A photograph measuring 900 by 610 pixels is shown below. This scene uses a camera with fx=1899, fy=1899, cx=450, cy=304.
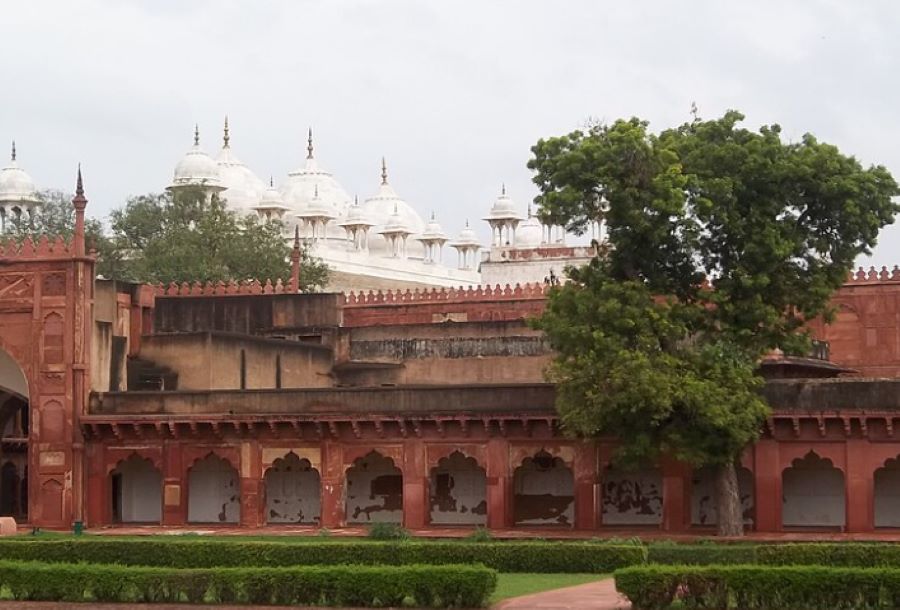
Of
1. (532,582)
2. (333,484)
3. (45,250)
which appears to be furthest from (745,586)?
(45,250)

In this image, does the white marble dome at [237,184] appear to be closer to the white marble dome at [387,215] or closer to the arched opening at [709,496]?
the white marble dome at [387,215]

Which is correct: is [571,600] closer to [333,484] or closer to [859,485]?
[859,485]

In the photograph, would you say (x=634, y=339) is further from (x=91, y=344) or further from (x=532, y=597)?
(x=91, y=344)

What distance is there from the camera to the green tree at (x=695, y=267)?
29.7 m

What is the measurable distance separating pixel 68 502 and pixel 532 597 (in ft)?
48.2

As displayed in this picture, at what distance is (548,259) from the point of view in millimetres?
60844

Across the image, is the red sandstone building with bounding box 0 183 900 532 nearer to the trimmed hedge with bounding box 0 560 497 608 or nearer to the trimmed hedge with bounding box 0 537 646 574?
the trimmed hedge with bounding box 0 537 646 574

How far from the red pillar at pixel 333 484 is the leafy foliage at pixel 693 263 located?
4.60m

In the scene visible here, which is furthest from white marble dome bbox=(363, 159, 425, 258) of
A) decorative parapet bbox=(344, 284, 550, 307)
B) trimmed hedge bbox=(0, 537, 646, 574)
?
trimmed hedge bbox=(0, 537, 646, 574)

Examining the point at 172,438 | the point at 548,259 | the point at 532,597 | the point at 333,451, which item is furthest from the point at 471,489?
the point at 548,259

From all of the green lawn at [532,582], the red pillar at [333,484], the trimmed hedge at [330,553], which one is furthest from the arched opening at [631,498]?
the green lawn at [532,582]

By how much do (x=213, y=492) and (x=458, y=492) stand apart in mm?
4773

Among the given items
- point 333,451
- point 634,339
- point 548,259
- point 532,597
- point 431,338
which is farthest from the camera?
point 548,259

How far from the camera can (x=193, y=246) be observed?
5244 centimetres
